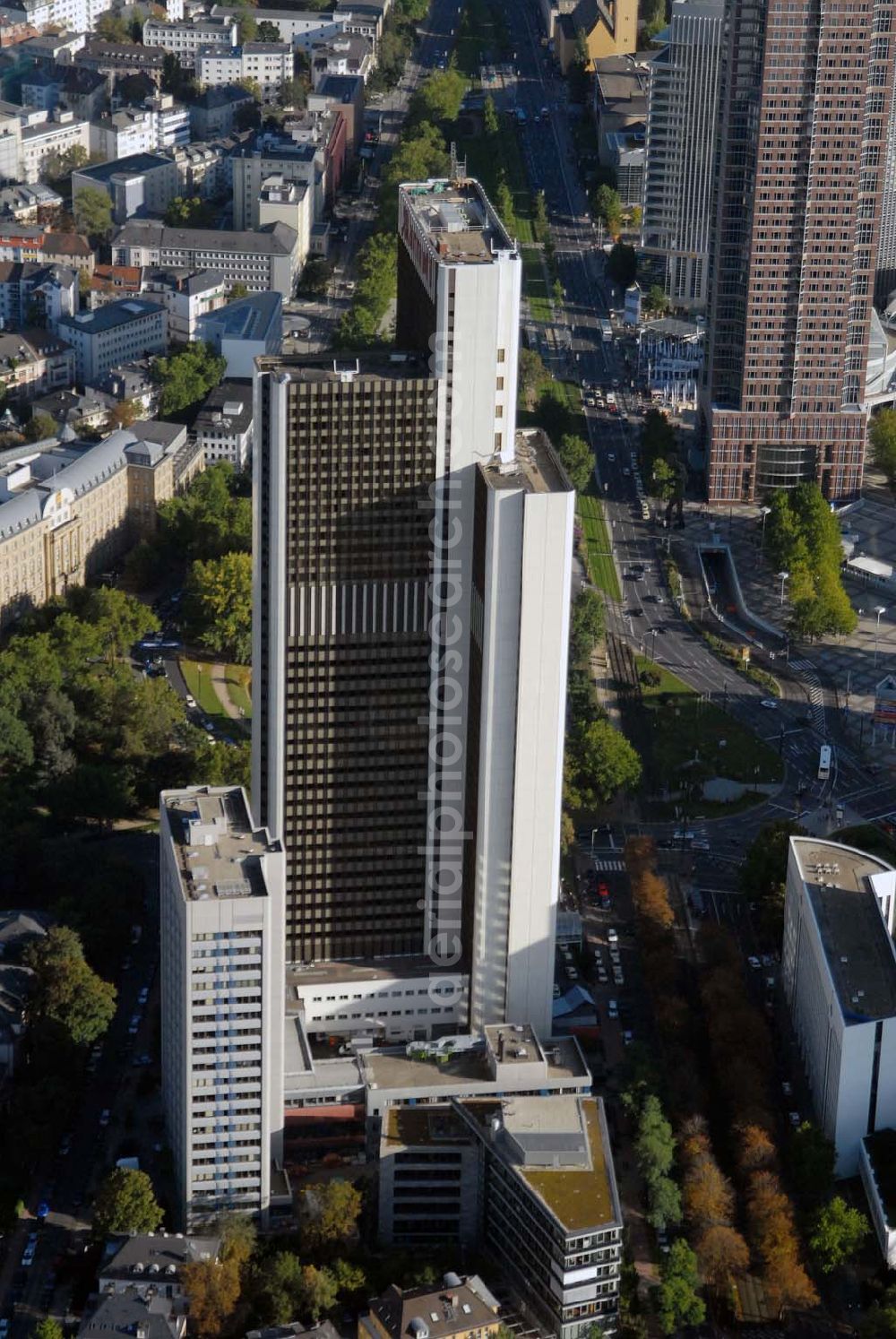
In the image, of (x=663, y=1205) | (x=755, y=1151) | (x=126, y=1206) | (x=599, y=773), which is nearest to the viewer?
(x=126, y=1206)

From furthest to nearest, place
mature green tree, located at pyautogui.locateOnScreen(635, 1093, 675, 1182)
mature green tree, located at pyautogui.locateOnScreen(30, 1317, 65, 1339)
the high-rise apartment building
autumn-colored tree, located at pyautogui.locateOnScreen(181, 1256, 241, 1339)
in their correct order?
mature green tree, located at pyautogui.locateOnScreen(635, 1093, 675, 1182), the high-rise apartment building, autumn-colored tree, located at pyautogui.locateOnScreen(181, 1256, 241, 1339), mature green tree, located at pyautogui.locateOnScreen(30, 1317, 65, 1339)

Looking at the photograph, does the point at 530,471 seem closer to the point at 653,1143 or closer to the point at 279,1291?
the point at 653,1143

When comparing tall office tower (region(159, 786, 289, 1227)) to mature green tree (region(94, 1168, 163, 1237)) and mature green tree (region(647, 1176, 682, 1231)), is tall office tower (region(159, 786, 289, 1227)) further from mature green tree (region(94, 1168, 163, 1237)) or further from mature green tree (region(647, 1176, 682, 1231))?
mature green tree (region(647, 1176, 682, 1231))

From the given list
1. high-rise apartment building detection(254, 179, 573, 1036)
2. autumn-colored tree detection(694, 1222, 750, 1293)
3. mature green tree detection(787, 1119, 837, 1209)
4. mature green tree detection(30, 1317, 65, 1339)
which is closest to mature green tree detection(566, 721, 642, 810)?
high-rise apartment building detection(254, 179, 573, 1036)

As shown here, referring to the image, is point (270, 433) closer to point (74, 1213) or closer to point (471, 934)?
point (471, 934)

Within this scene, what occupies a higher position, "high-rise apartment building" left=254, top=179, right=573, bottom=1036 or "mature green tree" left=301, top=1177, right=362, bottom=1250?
"high-rise apartment building" left=254, top=179, right=573, bottom=1036

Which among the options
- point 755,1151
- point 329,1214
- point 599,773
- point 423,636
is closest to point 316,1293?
point 329,1214
